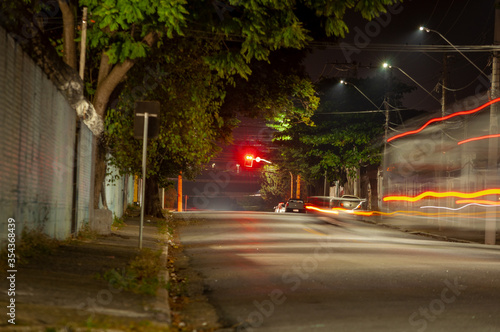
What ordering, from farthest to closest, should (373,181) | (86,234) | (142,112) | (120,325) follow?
1. (373,181)
2. (86,234)
3. (142,112)
4. (120,325)

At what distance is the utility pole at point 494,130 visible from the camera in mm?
21547

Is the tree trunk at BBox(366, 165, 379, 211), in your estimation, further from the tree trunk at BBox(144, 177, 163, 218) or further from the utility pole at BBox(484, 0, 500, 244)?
the utility pole at BBox(484, 0, 500, 244)

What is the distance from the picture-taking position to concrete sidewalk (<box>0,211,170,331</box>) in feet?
20.1

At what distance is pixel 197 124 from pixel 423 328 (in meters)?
16.7

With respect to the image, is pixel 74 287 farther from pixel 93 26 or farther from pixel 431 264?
pixel 93 26

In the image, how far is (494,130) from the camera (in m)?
22.2

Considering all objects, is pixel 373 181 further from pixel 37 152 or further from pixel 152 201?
pixel 37 152

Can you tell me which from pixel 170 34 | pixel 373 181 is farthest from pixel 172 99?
pixel 373 181

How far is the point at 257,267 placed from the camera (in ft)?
40.0

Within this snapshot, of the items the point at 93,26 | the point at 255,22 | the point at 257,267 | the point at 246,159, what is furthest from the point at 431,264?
the point at 246,159

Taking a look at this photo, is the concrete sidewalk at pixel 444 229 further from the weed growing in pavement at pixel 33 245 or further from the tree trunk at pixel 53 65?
the weed growing in pavement at pixel 33 245

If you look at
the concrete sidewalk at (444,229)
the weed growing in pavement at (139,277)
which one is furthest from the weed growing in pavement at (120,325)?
the concrete sidewalk at (444,229)

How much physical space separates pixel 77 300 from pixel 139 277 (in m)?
2.64

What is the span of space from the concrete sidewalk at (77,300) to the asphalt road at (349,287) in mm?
862
